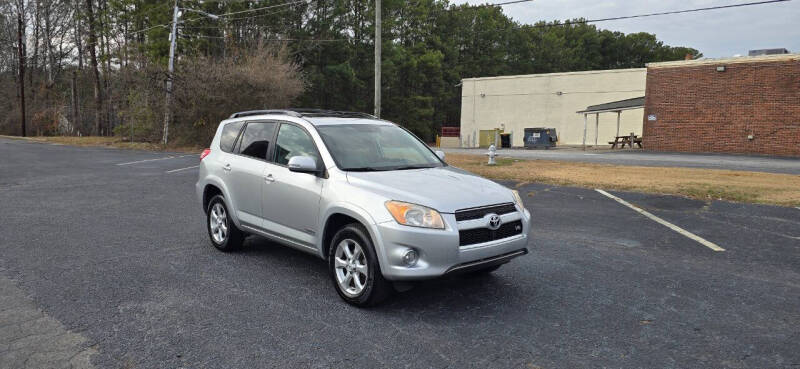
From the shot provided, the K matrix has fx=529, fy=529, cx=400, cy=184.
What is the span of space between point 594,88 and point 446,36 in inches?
1377

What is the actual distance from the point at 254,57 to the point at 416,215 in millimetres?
27110

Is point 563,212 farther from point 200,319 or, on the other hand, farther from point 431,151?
point 200,319

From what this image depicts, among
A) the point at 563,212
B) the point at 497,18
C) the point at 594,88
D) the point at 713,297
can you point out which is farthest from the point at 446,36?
the point at 713,297

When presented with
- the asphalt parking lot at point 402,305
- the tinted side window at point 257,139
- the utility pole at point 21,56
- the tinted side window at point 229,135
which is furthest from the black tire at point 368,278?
the utility pole at point 21,56

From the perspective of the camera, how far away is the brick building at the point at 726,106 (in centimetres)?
2641

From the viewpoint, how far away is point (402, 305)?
4.55 m

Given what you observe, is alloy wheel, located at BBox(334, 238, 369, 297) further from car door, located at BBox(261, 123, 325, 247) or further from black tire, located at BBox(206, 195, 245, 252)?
black tire, located at BBox(206, 195, 245, 252)

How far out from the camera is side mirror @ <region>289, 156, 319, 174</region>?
15.7ft

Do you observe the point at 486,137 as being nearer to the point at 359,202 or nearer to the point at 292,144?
the point at 292,144

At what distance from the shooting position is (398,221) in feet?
13.7

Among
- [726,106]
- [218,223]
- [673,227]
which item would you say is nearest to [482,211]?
[218,223]

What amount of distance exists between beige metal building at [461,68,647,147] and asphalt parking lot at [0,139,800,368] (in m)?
35.6

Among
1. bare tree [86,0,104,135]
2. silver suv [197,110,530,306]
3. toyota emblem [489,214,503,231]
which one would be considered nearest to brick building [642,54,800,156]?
silver suv [197,110,530,306]

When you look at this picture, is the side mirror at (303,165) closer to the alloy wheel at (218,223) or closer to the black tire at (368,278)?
the black tire at (368,278)
